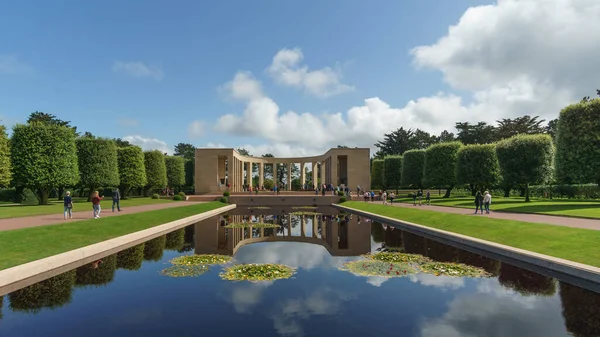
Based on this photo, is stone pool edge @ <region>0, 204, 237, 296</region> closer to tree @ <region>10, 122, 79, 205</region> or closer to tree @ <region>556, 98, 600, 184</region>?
tree @ <region>10, 122, 79, 205</region>

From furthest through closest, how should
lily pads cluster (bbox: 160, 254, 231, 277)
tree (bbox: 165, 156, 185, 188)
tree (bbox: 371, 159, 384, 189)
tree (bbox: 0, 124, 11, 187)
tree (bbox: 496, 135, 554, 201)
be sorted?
tree (bbox: 371, 159, 384, 189) → tree (bbox: 165, 156, 185, 188) → tree (bbox: 496, 135, 554, 201) → tree (bbox: 0, 124, 11, 187) → lily pads cluster (bbox: 160, 254, 231, 277)

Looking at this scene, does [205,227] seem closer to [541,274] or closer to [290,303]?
[290,303]

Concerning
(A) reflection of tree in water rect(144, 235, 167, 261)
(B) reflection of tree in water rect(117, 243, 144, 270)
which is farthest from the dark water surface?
(A) reflection of tree in water rect(144, 235, 167, 261)

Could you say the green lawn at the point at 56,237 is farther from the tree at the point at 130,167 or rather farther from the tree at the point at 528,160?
the tree at the point at 528,160

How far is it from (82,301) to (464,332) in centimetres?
885

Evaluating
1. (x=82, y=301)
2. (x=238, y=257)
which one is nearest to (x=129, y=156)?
(x=238, y=257)

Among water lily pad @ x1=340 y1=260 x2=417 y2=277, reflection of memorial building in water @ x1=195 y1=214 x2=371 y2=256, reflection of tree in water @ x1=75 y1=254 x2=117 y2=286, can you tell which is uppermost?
reflection of tree in water @ x1=75 y1=254 x2=117 y2=286

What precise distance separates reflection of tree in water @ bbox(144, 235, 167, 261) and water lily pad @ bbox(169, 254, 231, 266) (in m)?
1.04

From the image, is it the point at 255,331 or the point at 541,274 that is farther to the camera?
the point at 541,274

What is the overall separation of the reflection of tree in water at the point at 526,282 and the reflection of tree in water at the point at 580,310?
33cm

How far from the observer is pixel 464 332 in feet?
22.8

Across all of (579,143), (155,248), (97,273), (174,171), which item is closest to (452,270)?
(97,273)

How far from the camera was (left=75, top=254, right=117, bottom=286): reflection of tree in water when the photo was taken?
10.5 metres

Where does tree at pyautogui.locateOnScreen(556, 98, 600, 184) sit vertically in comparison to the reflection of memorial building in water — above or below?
above
